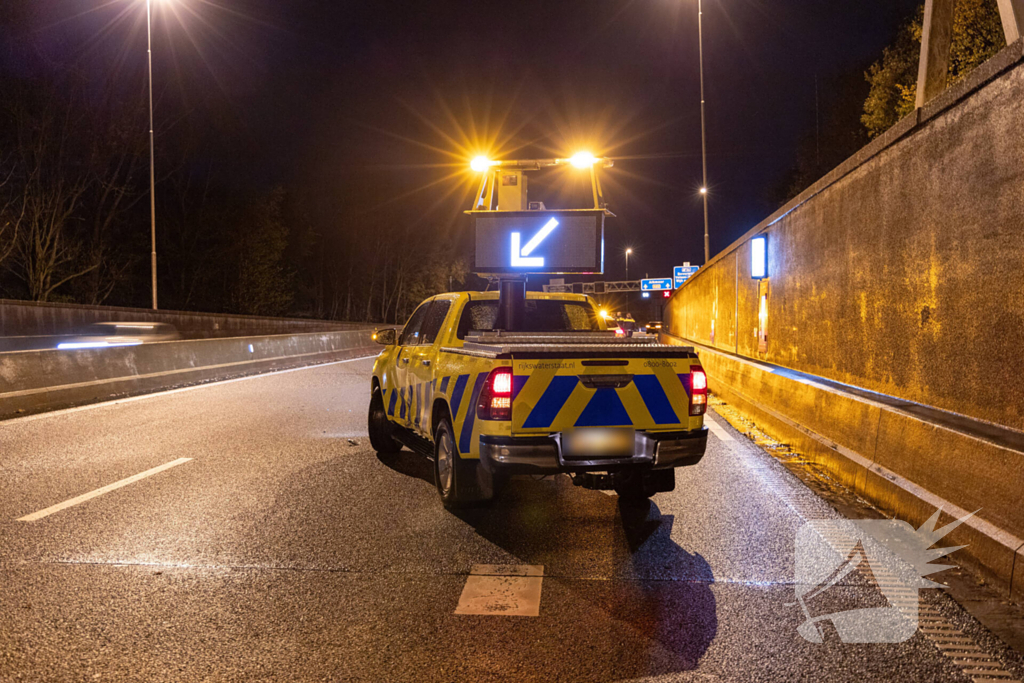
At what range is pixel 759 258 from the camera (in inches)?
667

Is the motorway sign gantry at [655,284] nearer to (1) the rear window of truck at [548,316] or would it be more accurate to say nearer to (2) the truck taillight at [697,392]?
(1) the rear window of truck at [548,316]

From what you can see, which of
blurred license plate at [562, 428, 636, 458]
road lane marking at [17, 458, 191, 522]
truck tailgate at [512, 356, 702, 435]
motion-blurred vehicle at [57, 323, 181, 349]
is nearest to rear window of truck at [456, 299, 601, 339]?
truck tailgate at [512, 356, 702, 435]

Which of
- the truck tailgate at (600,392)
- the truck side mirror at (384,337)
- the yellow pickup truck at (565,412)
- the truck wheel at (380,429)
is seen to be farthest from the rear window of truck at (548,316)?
the truck tailgate at (600,392)

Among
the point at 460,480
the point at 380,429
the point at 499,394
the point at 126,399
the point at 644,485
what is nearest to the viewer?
the point at 499,394

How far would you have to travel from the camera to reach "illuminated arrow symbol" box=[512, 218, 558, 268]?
9.63 meters

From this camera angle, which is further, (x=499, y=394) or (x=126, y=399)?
(x=126, y=399)

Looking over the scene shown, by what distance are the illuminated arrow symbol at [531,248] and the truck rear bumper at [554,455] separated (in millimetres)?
4236

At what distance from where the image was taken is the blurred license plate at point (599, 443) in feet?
18.2

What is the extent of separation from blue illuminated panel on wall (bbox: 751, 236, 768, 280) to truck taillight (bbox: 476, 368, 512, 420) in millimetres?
12364

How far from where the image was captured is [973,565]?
4758mm

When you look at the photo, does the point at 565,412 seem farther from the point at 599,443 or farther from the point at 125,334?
the point at 125,334

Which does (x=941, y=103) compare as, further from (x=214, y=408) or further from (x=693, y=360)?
(x=214, y=408)

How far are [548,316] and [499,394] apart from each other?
2.66 metres

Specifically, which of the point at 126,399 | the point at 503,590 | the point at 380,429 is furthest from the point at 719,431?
the point at 126,399
